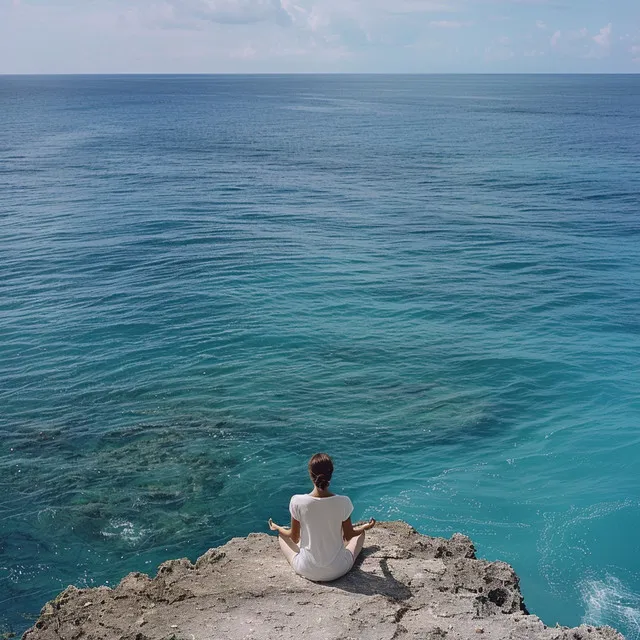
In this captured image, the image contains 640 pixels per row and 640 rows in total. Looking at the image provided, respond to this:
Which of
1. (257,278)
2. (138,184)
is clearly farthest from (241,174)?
(257,278)

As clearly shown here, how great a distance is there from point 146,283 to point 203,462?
49.0ft

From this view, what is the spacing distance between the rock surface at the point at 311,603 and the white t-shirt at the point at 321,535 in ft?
0.73

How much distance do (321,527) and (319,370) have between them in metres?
13.3

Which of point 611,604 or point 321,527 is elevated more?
point 321,527

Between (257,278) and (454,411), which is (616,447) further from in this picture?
(257,278)

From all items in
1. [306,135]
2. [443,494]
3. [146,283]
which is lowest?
[443,494]

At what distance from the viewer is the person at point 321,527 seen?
10.1 meters

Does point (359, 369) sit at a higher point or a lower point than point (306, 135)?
lower

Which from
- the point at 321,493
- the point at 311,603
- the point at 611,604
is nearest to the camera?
the point at 311,603

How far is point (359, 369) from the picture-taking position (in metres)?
23.3

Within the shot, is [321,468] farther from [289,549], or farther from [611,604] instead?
[611,604]

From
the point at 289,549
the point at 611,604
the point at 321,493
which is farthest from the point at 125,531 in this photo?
the point at 611,604

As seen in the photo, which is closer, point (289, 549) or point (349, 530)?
point (349, 530)

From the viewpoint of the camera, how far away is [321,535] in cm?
1020
